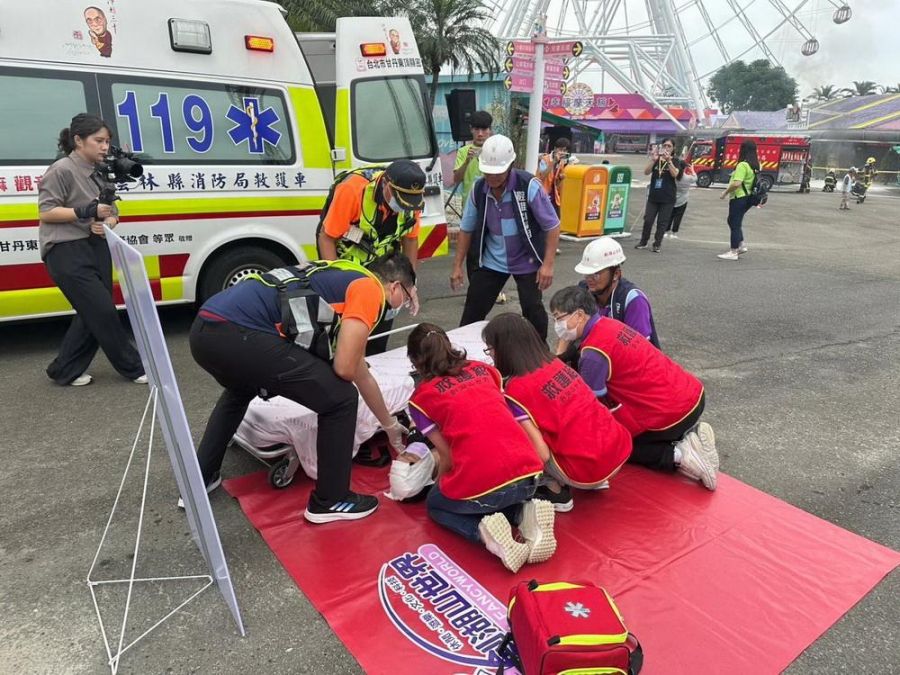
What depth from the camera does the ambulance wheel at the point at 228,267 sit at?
5172 mm

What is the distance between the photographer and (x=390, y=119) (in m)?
5.78

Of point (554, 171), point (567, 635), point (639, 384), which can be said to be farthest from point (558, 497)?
point (554, 171)

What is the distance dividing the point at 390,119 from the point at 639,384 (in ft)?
12.6

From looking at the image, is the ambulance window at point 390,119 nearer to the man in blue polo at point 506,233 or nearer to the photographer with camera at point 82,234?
the man in blue polo at point 506,233

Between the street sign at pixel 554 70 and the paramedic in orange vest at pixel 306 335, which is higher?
the street sign at pixel 554 70

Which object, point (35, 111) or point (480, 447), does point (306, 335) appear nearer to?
point (480, 447)

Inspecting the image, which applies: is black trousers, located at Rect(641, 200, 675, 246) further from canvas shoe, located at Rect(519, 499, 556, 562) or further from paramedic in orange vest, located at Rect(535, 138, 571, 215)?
canvas shoe, located at Rect(519, 499, 556, 562)

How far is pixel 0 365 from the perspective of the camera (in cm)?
474

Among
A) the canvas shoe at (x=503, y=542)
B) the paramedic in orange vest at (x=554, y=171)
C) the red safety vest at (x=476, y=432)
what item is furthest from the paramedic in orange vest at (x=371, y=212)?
the paramedic in orange vest at (x=554, y=171)

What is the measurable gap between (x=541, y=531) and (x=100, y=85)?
4.43m

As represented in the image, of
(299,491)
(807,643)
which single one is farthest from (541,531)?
(299,491)

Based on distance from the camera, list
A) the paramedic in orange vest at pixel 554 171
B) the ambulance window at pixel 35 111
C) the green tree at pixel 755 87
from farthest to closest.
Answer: the green tree at pixel 755 87
the paramedic in orange vest at pixel 554 171
the ambulance window at pixel 35 111

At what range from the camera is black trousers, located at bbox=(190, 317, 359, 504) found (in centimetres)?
245

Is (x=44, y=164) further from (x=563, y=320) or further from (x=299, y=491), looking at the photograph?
(x=563, y=320)
